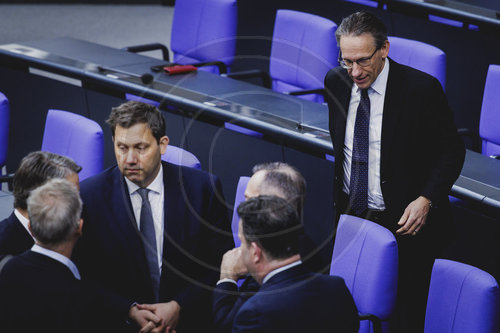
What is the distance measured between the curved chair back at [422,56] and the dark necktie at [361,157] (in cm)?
145

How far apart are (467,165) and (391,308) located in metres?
1.08

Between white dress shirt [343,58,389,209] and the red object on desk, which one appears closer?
white dress shirt [343,58,389,209]

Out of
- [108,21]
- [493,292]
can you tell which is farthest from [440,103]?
[108,21]

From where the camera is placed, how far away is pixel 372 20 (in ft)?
9.99

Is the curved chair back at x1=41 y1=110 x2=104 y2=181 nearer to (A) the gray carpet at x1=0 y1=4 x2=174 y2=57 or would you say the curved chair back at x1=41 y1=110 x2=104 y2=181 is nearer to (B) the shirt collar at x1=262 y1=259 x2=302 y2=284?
(B) the shirt collar at x1=262 y1=259 x2=302 y2=284

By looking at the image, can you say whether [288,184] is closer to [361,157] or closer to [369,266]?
[369,266]

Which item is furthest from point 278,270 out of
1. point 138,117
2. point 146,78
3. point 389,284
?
point 146,78

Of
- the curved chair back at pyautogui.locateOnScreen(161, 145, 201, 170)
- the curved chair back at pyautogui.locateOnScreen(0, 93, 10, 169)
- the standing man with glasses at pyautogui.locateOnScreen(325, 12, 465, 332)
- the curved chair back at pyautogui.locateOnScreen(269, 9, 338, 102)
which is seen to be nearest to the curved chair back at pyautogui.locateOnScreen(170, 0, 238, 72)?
the curved chair back at pyautogui.locateOnScreen(269, 9, 338, 102)

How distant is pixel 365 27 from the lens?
9.89 feet

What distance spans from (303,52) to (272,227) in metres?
3.01

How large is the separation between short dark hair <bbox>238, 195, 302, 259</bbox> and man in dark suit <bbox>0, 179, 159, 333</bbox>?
0.50 meters

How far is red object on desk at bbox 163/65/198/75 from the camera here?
4.91 m

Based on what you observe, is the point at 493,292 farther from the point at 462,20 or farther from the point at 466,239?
the point at 462,20

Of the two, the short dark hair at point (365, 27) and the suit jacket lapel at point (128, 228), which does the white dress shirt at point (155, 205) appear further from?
the short dark hair at point (365, 27)
